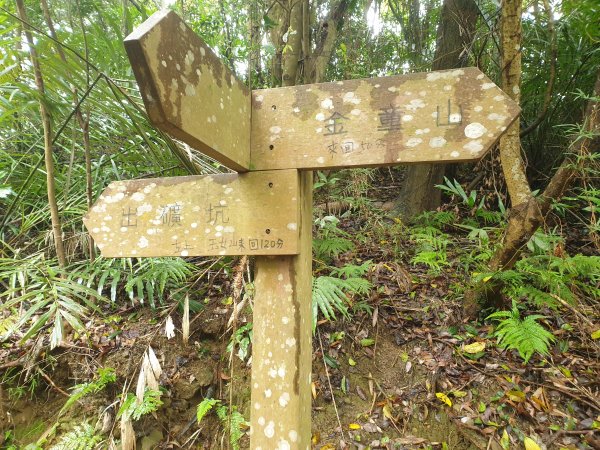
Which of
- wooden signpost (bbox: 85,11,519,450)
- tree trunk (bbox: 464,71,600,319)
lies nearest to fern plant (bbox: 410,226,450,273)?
tree trunk (bbox: 464,71,600,319)

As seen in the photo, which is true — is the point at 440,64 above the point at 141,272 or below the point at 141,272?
above

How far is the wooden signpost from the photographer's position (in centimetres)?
97

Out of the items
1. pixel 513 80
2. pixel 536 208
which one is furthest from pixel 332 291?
pixel 513 80

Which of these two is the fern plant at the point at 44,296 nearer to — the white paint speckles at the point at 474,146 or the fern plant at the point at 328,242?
the fern plant at the point at 328,242

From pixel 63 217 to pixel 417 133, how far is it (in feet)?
9.43

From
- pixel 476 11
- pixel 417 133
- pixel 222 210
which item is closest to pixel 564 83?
pixel 476 11

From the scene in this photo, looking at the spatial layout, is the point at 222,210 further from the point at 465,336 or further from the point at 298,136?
the point at 465,336

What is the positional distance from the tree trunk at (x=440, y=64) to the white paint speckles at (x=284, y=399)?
3.04 metres

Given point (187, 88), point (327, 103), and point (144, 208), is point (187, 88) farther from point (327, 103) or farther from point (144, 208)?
point (144, 208)

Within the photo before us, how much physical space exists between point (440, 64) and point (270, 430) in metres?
4.03

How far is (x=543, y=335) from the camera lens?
1958 mm

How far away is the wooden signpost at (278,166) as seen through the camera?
97cm

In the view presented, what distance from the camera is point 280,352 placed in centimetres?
120

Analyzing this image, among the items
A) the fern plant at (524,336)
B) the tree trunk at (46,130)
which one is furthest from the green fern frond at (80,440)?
the fern plant at (524,336)
